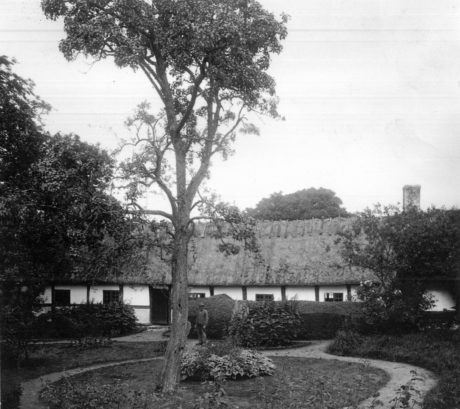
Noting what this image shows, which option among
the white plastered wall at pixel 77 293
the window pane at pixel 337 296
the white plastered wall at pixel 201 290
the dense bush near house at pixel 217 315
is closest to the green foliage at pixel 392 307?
the window pane at pixel 337 296

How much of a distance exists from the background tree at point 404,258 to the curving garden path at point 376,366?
299 cm

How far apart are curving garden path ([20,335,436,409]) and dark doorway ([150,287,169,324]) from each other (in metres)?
10.0

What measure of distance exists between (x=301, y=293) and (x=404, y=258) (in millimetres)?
7590

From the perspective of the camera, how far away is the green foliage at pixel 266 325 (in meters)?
21.6

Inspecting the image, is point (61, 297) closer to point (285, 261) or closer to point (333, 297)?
point (285, 261)

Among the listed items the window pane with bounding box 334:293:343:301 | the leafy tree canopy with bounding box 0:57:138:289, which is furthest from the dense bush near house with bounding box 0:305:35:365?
the window pane with bounding box 334:293:343:301

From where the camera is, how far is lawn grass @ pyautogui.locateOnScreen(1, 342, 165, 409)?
16.6 m

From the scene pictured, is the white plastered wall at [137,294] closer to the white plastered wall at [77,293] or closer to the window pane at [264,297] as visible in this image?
the white plastered wall at [77,293]

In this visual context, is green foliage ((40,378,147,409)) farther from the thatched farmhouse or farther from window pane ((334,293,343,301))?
window pane ((334,293,343,301))

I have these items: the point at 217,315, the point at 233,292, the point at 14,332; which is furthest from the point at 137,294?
the point at 14,332

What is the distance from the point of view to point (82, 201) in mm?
12055

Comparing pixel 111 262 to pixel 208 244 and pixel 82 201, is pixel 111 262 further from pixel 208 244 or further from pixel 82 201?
pixel 208 244

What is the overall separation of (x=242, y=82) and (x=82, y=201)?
213 inches

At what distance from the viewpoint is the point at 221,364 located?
14.8 meters
